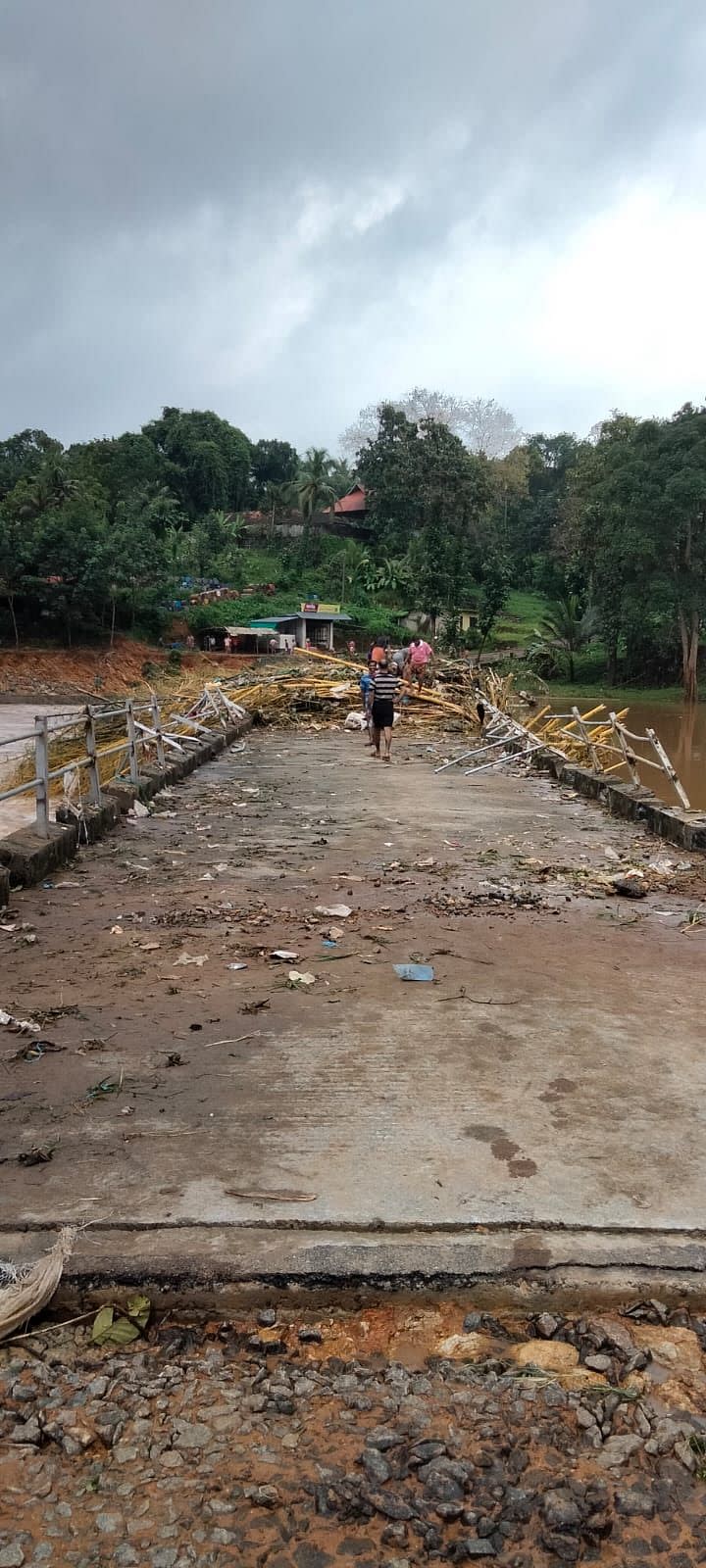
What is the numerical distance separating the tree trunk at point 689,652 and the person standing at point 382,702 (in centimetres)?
2297

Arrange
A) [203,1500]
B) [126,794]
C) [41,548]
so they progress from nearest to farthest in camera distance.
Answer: [203,1500], [126,794], [41,548]

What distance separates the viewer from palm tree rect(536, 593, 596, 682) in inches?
1539

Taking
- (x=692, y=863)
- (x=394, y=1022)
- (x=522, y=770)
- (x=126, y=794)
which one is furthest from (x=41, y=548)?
(x=394, y=1022)

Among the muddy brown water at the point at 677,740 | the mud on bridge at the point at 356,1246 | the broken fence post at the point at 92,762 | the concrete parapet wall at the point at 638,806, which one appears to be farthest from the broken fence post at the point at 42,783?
the muddy brown water at the point at 677,740

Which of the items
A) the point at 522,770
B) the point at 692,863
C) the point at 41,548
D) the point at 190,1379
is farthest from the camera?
the point at 41,548

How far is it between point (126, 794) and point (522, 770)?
641cm

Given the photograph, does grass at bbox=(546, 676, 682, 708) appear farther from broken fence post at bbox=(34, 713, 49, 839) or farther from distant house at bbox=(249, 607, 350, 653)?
broken fence post at bbox=(34, 713, 49, 839)

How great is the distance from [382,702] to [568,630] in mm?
28814

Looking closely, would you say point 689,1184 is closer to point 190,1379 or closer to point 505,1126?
point 505,1126

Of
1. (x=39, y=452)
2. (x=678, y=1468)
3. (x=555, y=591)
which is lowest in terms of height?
(x=678, y=1468)

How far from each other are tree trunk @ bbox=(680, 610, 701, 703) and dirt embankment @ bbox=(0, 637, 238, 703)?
53.2 ft

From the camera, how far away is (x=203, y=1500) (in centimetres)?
183

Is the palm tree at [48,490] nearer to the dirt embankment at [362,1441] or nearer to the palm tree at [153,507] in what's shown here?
the palm tree at [153,507]

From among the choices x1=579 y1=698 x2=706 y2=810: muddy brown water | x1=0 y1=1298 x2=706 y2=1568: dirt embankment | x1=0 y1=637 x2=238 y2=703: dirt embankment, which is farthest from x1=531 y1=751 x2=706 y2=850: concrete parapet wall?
x1=0 y1=637 x2=238 y2=703: dirt embankment
